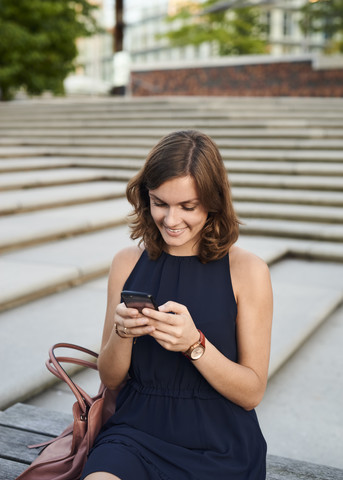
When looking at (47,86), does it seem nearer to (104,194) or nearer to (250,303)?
(104,194)

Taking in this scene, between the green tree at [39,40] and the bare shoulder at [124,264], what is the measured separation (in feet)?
62.3

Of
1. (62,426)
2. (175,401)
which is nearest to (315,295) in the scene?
(62,426)

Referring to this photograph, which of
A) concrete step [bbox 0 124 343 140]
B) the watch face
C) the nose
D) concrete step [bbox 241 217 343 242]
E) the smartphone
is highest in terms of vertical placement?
concrete step [bbox 0 124 343 140]

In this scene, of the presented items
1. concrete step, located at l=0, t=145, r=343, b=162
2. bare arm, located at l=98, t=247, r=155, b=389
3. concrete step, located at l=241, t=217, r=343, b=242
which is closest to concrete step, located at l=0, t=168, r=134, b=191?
concrete step, located at l=0, t=145, r=343, b=162

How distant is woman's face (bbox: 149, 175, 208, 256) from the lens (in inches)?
68.4

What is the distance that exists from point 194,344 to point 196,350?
22mm

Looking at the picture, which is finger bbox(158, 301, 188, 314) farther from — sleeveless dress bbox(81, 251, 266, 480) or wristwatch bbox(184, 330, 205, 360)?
sleeveless dress bbox(81, 251, 266, 480)

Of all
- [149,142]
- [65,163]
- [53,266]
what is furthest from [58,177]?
[53,266]

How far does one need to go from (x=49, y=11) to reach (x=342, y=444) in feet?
63.4

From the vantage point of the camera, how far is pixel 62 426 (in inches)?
93.5

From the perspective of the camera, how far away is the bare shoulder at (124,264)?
191cm

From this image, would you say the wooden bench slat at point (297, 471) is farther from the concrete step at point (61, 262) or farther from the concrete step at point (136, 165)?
the concrete step at point (136, 165)

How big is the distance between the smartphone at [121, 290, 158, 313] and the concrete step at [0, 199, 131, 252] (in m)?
3.23

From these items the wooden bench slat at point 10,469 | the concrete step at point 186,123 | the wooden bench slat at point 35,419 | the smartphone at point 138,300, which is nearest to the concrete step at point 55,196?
the concrete step at point 186,123
